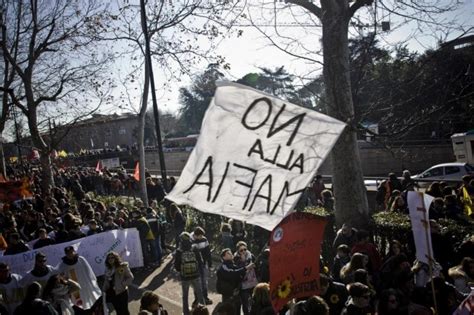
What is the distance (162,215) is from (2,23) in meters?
12.9

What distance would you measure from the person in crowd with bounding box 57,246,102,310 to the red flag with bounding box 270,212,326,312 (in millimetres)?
4377

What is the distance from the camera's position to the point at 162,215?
13102 millimetres

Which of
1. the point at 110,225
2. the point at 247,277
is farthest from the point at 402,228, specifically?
the point at 110,225

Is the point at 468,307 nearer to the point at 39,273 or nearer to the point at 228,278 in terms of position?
the point at 228,278

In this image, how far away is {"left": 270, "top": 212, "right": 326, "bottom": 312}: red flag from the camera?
3833 mm

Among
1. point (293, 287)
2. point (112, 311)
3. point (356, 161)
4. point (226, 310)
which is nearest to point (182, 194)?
point (293, 287)

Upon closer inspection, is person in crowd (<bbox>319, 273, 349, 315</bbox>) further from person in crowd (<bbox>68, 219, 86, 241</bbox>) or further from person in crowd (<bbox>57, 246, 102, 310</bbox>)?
person in crowd (<bbox>68, 219, 86, 241</bbox>)

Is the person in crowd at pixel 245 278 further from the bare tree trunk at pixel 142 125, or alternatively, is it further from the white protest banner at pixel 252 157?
the bare tree trunk at pixel 142 125

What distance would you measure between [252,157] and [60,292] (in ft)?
14.6

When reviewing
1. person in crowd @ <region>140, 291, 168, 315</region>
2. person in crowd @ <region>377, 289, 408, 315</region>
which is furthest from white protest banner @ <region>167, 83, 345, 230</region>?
person in crowd @ <region>377, 289, 408, 315</region>

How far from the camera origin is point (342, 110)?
911cm

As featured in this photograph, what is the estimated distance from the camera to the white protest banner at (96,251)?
890cm

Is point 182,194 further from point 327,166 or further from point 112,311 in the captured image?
point 327,166

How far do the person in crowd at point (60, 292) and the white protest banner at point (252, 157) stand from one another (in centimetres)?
380
